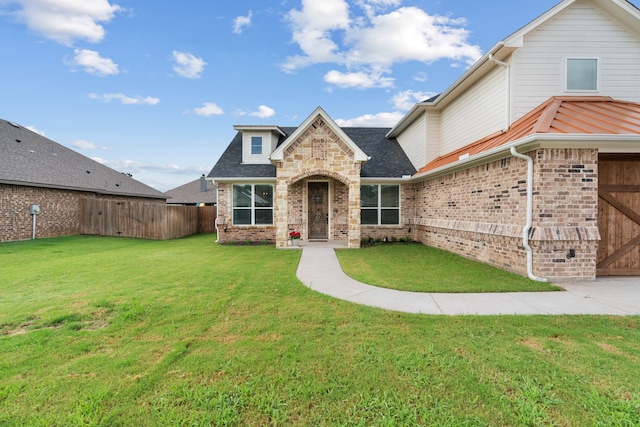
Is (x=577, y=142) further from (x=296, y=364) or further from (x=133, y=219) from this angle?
(x=133, y=219)

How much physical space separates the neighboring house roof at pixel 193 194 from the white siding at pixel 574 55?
27458 millimetres

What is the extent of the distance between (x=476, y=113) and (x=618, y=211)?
523cm

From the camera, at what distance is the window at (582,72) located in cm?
855

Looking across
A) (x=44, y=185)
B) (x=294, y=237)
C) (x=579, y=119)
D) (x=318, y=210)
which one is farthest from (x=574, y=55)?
(x=44, y=185)

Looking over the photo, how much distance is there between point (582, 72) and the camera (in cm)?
857

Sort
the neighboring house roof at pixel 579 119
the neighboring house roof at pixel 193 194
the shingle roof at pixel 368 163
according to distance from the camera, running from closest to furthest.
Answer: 1. the neighboring house roof at pixel 579 119
2. the shingle roof at pixel 368 163
3. the neighboring house roof at pixel 193 194

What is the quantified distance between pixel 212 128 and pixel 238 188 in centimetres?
1071

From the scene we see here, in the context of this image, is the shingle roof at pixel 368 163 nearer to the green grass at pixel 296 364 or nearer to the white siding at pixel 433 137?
the white siding at pixel 433 137

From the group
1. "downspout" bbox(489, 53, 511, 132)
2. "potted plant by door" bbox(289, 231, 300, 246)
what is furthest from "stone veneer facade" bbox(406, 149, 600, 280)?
"potted plant by door" bbox(289, 231, 300, 246)

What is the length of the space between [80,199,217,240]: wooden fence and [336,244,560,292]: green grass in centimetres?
1077

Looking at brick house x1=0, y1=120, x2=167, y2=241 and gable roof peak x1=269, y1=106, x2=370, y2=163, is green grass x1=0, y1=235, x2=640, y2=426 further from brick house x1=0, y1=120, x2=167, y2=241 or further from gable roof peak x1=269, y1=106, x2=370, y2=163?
brick house x1=0, y1=120, x2=167, y2=241

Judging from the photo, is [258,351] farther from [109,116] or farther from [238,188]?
[109,116]

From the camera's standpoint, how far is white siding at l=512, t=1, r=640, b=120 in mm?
8500

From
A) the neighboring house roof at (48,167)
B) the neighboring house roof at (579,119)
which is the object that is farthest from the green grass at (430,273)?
the neighboring house roof at (48,167)
